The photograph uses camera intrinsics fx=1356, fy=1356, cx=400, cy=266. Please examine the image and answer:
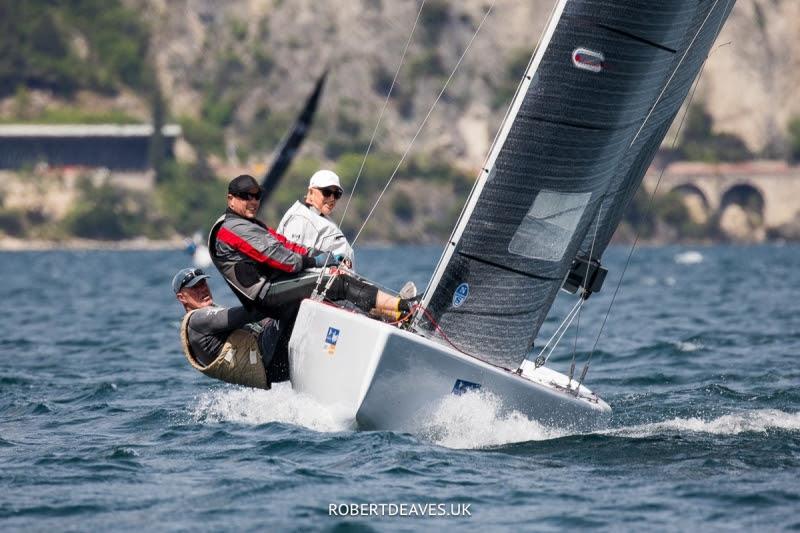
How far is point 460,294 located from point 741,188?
91091 mm

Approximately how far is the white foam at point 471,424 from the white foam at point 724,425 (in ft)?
2.71

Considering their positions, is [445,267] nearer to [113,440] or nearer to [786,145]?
[113,440]

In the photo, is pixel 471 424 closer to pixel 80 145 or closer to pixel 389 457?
pixel 389 457

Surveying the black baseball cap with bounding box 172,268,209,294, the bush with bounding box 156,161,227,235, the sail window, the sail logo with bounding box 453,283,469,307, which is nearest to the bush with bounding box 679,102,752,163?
the bush with bounding box 156,161,227,235

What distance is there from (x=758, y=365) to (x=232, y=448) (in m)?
6.20

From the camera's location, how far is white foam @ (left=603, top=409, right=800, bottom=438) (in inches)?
352

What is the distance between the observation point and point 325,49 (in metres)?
95.4

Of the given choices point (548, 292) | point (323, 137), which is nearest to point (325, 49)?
point (323, 137)

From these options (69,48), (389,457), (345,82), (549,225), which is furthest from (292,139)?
(69,48)

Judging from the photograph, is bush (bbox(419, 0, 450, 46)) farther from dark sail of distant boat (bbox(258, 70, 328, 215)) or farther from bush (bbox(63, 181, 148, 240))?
dark sail of distant boat (bbox(258, 70, 328, 215))

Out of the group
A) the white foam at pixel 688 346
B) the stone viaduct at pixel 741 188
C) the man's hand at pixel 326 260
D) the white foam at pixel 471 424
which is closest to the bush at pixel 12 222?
the stone viaduct at pixel 741 188

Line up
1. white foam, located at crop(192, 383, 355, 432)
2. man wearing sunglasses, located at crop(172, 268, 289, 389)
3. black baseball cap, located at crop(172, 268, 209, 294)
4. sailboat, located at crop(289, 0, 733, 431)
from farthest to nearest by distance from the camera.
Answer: black baseball cap, located at crop(172, 268, 209, 294) < man wearing sunglasses, located at crop(172, 268, 289, 389) < white foam, located at crop(192, 383, 355, 432) < sailboat, located at crop(289, 0, 733, 431)

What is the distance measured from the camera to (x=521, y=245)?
28.9 feet

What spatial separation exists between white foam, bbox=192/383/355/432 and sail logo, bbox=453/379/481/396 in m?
0.70
